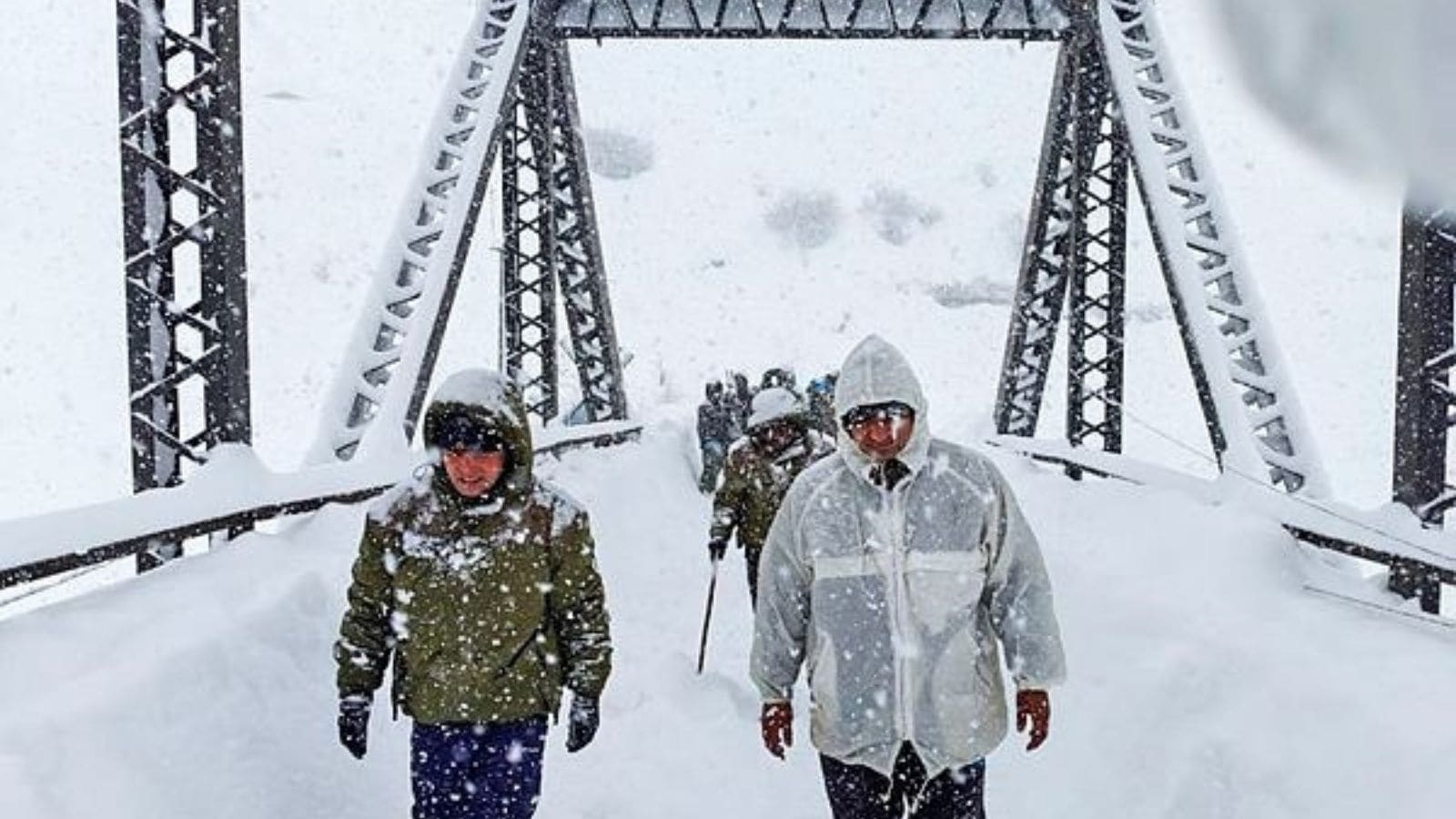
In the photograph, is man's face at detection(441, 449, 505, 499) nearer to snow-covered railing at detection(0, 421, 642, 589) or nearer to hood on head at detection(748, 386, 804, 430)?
snow-covered railing at detection(0, 421, 642, 589)

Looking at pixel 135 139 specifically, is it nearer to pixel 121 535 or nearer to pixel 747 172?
pixel 121 535

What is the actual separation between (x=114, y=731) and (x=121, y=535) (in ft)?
3.77

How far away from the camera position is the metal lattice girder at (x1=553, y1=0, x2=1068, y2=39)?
15180mm

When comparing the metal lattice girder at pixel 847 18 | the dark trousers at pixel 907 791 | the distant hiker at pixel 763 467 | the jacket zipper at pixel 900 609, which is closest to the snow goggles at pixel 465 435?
the jacket zipper at pixel 900 609

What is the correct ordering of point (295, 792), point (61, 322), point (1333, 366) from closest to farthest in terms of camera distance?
point (295, 792) → point (1333, 366) → point (61, 322)

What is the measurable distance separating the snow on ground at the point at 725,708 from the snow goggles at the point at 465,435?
44.6 inches

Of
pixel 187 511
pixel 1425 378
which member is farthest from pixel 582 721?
pixel 1425 378

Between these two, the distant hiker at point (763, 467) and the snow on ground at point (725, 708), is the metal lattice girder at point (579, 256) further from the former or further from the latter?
the snow on ground at point (725, 708)

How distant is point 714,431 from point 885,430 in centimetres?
1587

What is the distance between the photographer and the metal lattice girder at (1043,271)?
15.2 metres

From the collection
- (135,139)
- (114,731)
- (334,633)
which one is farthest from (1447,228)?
(135,139)

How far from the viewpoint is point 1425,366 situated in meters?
5.59

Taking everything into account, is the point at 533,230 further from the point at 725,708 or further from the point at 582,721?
the point at 582,721

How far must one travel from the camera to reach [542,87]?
54.3 feet
